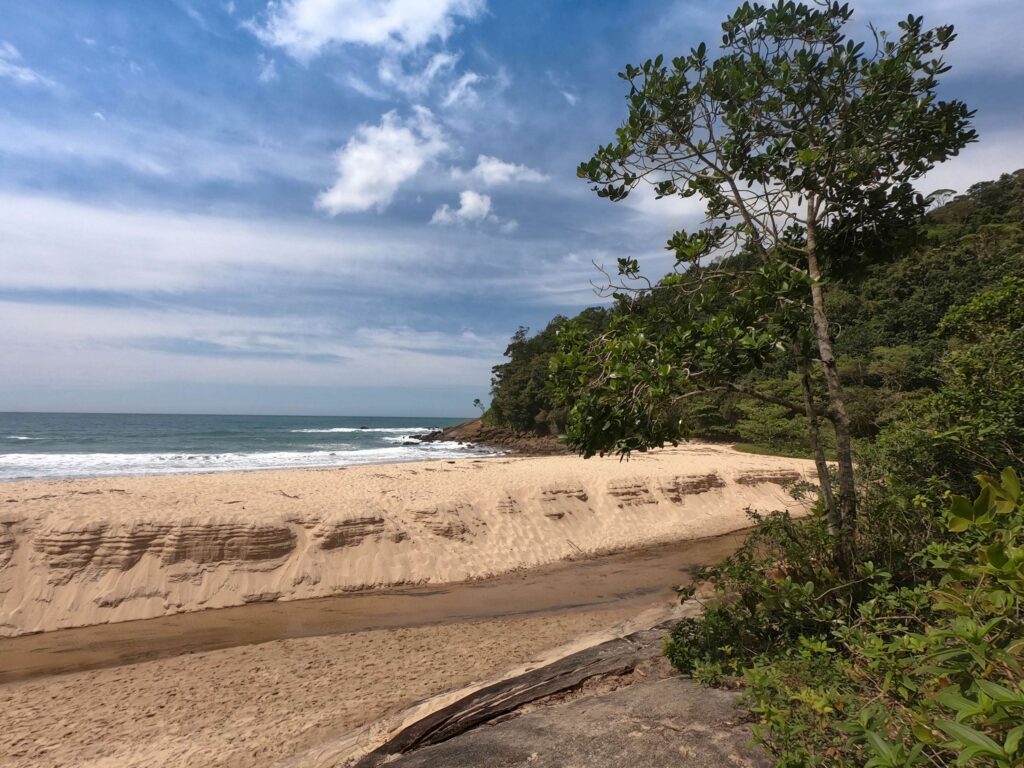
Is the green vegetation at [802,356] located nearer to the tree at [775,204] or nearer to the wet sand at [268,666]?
the tree at [775,204]

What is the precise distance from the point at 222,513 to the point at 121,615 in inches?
94.1

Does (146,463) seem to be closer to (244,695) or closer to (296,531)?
(296,531)

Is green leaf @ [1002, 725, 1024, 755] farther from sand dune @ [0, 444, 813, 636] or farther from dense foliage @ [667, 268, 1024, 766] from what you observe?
sand dune @ [0, 444, 813, 636]

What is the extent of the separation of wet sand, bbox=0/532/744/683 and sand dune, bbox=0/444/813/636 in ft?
1.27

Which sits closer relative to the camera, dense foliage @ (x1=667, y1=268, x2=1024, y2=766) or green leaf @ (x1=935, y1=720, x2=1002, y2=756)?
green leaf @ (x1=935, y1=720, x2=1002, y2=756)

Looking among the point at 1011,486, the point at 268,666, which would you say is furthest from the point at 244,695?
the point at 1011,486

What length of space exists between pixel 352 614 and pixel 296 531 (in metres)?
2.62

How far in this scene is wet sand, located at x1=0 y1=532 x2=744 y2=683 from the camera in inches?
264

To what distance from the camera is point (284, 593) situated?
28.8ft

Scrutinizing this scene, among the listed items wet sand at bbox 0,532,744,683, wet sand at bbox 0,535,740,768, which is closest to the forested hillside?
wet sand at bbox 0,532,744,683

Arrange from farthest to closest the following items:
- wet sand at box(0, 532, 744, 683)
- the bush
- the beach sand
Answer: wet sand at box(0, 532, 744, 683) → the beach sand → the bush

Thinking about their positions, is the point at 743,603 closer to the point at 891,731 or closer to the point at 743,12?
the point at 891,731

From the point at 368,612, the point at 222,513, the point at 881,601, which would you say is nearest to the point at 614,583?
the point at 368,612

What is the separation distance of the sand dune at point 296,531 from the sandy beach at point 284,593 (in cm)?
4
